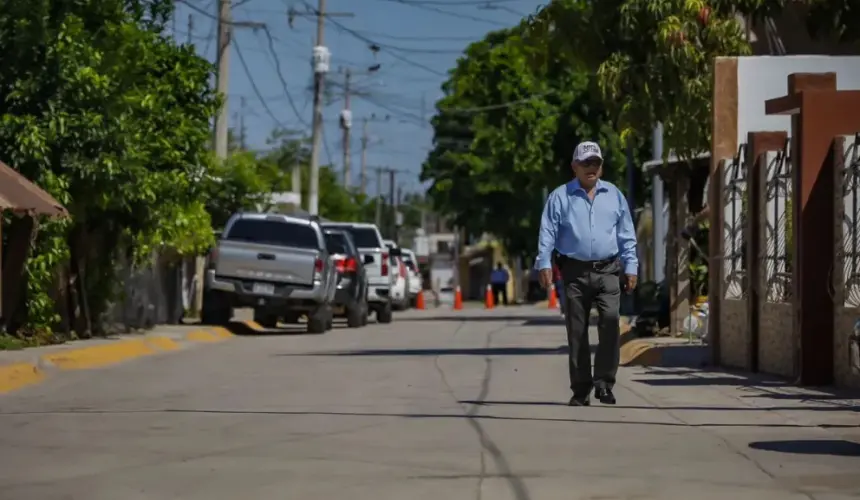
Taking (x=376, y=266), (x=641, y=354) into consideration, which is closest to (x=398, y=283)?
(x=376, y=266)

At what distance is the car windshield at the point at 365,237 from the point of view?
4222cm

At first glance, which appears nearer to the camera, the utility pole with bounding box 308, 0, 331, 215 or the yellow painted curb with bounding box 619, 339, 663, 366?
the yellow painted curb with bounding box 619, 339, 663, 366

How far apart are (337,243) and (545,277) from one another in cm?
2154

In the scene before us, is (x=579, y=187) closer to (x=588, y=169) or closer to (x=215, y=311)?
(x=588, y=169)

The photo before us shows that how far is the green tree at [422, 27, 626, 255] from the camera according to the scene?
59.8 meters

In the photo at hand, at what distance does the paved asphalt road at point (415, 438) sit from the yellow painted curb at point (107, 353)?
1.14 meters

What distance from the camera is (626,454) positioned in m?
9.69

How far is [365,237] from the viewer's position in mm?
42531

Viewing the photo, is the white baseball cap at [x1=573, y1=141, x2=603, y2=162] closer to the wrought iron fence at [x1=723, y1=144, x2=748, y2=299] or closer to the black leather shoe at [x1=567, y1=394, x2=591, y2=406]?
the black leather shoe at [x1=567, y1=394, x2=591, y2=406]

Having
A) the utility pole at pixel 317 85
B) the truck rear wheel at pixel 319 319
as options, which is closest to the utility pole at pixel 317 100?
the utility pole at pixel 317 85

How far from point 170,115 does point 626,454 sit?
1634 centimetres

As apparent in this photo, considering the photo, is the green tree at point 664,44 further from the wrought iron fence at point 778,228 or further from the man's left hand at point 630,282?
the man's left hand at point 630,282

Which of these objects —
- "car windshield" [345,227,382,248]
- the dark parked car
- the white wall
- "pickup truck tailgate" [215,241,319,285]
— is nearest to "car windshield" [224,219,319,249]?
"pickup truck tailgate" [215,241,319,285]

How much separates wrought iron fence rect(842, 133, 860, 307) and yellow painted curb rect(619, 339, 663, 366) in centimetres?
529
